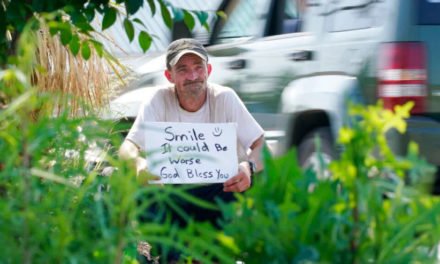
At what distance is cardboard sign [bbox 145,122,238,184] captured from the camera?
5.30m

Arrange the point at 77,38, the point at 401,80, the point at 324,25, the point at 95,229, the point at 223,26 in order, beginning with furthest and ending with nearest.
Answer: the point at 223,26 < the point at 324,25 < the point at 401,80 < the point at 77,38 < the point at 95,229

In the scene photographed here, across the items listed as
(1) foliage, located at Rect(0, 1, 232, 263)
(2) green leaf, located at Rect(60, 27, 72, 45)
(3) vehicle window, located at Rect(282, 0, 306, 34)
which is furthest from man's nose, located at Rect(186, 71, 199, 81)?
(1) foliage, located at Rect(0, 1, 232, 263)

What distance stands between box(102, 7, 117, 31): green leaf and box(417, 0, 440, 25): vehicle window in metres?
2.44

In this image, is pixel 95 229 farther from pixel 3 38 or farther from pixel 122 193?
pixel 3 38

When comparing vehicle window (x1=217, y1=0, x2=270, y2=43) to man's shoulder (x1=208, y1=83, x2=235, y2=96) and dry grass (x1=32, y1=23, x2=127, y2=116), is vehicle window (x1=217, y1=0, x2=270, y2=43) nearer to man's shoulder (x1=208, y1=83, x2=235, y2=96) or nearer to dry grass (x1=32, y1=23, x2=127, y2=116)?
Answer: dry grass (x1=32, y1=23, x2=127, y2=116)

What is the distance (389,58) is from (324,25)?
3.24 feet

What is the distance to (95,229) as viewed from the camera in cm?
262

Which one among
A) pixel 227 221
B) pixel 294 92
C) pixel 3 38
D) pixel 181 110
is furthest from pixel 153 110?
pixel 227 221

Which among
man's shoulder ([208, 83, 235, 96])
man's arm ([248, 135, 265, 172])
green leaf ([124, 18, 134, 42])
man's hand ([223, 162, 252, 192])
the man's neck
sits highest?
green leaf ([124, 18, 134, 42])

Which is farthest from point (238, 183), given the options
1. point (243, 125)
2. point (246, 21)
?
point (246, 21)

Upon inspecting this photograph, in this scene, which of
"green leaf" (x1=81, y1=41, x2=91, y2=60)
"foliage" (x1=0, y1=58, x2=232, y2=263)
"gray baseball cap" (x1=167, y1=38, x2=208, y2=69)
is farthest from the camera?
"gray baseball cap" (x1=167, y1=38, x2=208, y2=69)

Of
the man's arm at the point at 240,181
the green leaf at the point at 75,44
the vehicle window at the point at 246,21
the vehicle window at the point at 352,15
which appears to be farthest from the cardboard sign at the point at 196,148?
the vehicle window at the point at 246,21

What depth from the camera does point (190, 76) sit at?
570 centimetres

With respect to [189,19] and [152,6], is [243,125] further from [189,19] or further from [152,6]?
[152,6]
